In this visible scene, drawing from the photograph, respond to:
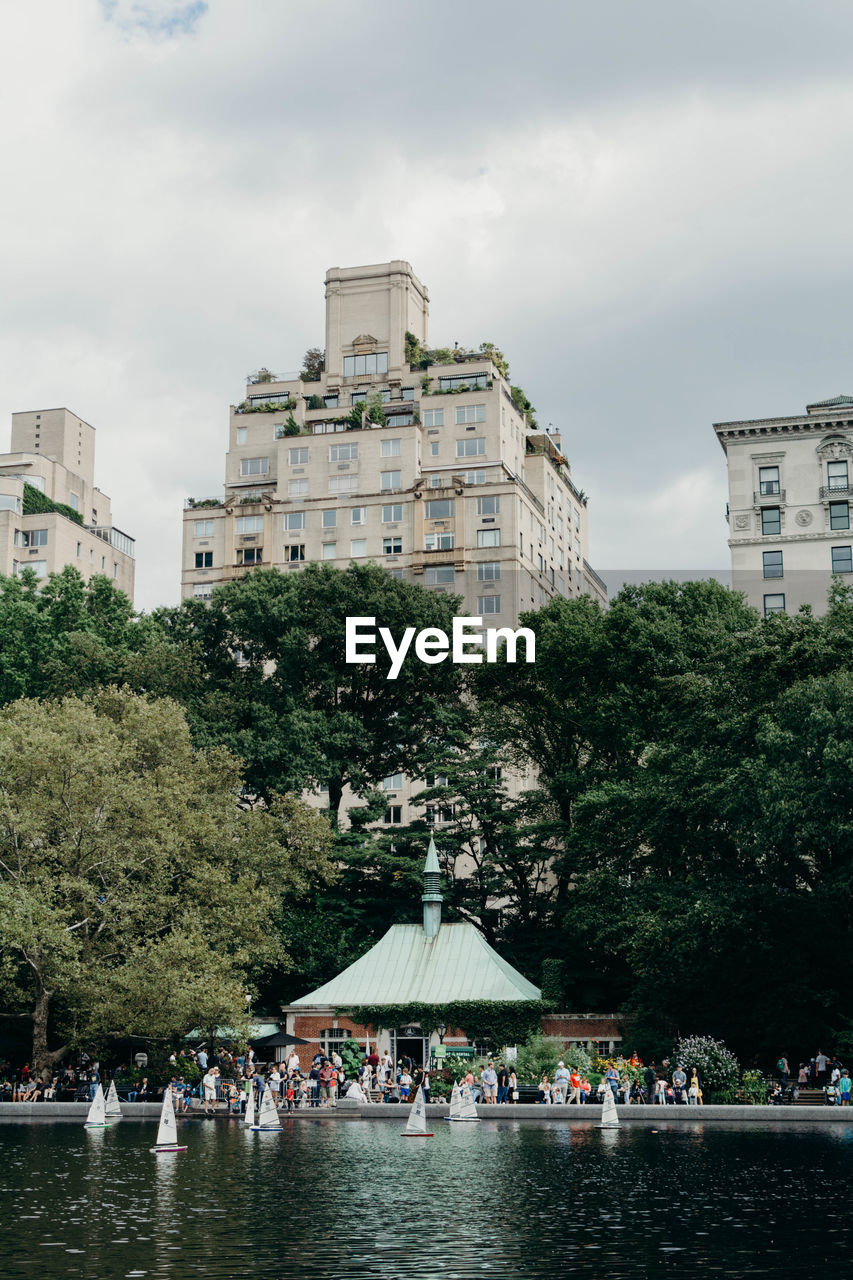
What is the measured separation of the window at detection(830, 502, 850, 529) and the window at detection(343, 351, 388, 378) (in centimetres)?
4057

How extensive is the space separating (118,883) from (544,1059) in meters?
17.0

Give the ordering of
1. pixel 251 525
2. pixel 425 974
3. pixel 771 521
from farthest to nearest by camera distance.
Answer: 1. pixel 251 525
2. pixel 771 521
3. pixel 425 974

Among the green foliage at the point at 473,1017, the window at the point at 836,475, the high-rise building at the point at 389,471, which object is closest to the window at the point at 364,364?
the high-rise building at the point at 389,471

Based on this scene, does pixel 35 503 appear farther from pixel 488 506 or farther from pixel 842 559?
pixel 842 559

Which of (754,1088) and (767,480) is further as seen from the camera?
(767,480)

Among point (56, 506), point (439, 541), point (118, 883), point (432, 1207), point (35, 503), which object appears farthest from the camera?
point (56, 506)

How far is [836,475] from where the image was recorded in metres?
95.2

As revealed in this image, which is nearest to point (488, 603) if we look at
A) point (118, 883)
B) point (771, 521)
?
point (771, 521)

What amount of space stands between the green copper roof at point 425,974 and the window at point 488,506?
167 feet

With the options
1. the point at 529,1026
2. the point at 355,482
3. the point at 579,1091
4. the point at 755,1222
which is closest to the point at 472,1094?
the point at 579,1091

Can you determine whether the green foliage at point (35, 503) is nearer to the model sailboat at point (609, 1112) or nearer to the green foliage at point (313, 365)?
the green foliage at point (313, 365)

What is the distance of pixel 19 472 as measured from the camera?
13488 centimetres

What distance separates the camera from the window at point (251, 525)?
114m

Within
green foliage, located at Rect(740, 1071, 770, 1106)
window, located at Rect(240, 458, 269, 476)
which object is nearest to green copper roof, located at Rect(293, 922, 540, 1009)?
green foliage, located at Rect(740, 1071, 770, 1106)
